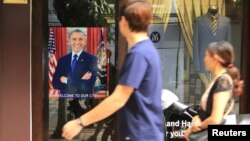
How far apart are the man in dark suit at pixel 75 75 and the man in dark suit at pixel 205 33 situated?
117 cm

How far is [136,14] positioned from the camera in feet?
8.76

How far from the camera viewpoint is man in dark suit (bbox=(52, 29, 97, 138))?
520cm

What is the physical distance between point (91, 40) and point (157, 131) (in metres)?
2.65

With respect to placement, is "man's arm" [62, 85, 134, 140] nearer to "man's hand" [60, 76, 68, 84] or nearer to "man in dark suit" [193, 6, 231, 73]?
"man's hand" [60, 76, 68, 84]

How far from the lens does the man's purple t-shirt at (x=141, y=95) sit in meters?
2.57

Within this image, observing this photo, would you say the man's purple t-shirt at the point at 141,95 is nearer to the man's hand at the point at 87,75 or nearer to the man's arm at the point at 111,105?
the man's arm at the point at 111,105

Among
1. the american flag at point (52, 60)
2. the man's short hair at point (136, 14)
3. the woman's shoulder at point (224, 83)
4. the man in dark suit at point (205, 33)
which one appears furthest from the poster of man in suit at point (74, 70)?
the man's short hair at point (136, 14)

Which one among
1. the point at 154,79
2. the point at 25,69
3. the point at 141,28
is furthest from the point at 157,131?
the point at 25,69

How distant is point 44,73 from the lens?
507 centimetres

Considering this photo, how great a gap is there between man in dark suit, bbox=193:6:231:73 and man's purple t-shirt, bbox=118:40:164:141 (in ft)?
8.86

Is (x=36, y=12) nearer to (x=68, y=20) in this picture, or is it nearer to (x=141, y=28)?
(x=68, y=20)

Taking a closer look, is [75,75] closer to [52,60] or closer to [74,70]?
[74,70]

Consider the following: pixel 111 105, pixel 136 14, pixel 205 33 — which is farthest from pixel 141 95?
pixel 205 33

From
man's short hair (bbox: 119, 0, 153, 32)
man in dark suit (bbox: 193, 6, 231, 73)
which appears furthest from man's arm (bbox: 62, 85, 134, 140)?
man in dark suit (bbox: 193, 6, 231, 73)
